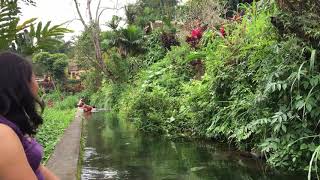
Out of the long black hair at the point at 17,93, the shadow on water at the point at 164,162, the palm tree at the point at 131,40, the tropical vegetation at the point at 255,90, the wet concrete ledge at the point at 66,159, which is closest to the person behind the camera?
the long black hair at the point at 17,93

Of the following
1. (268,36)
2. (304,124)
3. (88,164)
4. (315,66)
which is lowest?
(88,164)

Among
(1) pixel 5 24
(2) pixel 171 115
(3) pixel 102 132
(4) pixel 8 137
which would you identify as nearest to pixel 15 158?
(4) pixel 8 137

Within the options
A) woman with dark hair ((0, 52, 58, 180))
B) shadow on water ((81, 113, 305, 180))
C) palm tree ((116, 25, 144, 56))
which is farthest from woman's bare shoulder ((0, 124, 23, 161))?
palm tree ((116, 25, 144, 56))

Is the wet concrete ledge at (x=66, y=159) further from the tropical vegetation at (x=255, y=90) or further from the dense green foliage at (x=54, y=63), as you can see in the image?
the dense green foliage at (x=54, y=63)

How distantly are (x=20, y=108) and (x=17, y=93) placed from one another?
0.07m

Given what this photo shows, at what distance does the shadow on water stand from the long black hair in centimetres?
428

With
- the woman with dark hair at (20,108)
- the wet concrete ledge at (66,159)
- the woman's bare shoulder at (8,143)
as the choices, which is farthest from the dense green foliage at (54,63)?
the woman's bare shoulder at (8,143)

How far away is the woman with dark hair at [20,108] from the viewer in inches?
72.9

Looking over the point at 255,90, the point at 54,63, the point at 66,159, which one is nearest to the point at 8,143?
the point at 66,159

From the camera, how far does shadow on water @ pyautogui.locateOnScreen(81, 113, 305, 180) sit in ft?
20.8

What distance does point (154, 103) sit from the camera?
11.6 m

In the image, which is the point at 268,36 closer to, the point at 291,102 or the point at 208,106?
the point at 291,102

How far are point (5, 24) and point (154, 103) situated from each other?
7351 millimetres

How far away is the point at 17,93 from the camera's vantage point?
6.57ft
